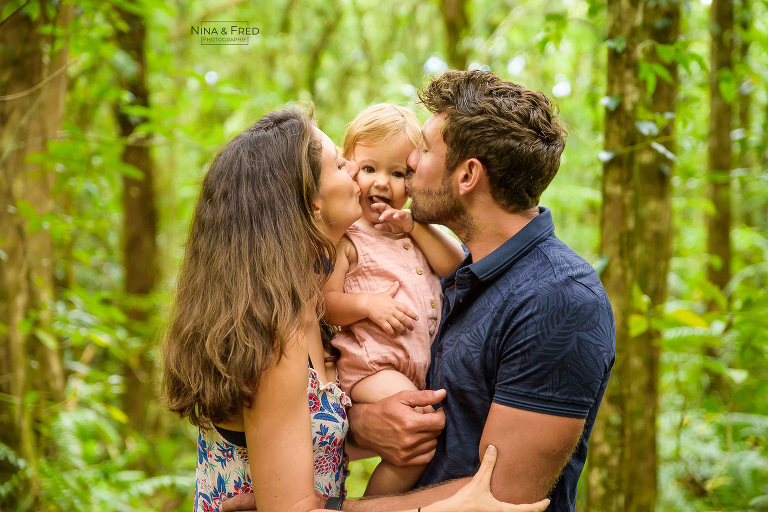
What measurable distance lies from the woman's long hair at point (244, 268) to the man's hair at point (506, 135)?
1.71ft

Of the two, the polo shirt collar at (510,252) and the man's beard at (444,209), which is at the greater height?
the man's beard at (444,209)

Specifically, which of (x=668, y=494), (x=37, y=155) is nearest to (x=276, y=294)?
(x=37, y=155)

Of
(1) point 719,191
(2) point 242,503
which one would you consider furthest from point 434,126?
(1) point 719,191

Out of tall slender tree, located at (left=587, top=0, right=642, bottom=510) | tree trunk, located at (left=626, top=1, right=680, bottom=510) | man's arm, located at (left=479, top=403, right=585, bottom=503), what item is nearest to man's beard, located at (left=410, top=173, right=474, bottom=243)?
man's arm, located at (left=479, top=403, right=585, bottom=503)

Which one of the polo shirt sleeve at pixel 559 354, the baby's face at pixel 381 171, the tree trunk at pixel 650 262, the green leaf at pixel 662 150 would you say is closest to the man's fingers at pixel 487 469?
the polo shirt sleeve at pixel 559 354

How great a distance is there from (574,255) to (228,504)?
1407mm

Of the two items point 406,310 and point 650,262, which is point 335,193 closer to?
point 406,310

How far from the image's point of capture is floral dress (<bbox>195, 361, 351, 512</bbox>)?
1.97m

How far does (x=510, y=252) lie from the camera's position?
195cm

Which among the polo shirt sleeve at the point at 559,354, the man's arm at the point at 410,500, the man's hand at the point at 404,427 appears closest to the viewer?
the polo shirt sleeve at the point at 559,354

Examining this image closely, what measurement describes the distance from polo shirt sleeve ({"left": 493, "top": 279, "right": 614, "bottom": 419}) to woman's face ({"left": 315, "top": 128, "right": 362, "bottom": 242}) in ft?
2.46

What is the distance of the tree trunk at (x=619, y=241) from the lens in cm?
269

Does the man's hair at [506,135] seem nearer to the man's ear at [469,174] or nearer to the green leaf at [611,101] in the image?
the man's ear at [469,174]

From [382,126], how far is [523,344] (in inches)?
44.6
